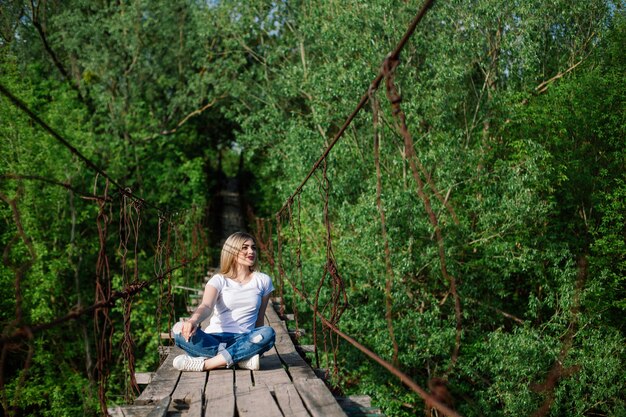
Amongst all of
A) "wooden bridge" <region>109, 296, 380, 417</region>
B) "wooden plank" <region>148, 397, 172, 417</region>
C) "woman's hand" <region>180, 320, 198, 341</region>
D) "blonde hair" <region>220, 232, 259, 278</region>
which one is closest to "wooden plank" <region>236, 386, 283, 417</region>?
"wooden bridge" <region>109, 296, 380, 417</region>

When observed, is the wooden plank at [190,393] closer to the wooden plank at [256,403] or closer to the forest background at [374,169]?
the wooden plank at [256,403]

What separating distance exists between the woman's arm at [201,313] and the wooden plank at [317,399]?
1.87 ft

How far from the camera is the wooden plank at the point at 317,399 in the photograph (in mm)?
2537

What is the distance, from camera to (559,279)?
11.5m

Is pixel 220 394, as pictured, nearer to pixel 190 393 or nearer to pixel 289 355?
pixel 190 393

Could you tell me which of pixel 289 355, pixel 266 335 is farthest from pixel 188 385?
pixel 289 355

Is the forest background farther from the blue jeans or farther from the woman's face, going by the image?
the blue jeans

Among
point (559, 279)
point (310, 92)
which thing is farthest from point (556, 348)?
point (310, 92)

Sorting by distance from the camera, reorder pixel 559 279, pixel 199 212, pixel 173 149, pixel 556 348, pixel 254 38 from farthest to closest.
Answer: pixel 173 149 → pixel 254 38 → pixel 199 212 → pixel 559 279 → pixel 556 348

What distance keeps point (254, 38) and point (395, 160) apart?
6.71 m

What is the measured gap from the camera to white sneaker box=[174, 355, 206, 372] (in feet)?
10.9

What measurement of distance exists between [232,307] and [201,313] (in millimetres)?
240

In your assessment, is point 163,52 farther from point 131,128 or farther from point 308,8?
point 308,8

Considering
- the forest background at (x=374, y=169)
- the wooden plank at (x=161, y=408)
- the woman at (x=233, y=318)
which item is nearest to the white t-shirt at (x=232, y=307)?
the woman at (x=233, y=318)
